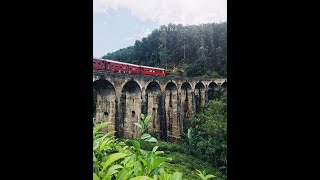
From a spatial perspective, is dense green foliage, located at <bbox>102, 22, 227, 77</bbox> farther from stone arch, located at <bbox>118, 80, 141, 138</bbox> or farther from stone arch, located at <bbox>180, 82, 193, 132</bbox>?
stone arch, located at <bbox>118, 80, 141, 138</bbox>

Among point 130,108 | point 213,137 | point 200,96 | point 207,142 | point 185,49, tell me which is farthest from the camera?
point 185,49

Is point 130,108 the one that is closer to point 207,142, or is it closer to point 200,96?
point 207,142

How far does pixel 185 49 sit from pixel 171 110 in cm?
745

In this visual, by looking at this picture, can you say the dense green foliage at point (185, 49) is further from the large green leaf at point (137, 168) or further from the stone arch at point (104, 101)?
the large green leaf at point (137, 168)

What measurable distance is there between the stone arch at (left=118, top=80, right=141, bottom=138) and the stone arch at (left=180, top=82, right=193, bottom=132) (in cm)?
318

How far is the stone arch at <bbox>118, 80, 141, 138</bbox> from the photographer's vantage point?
11.0 metres

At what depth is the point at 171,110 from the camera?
1331cm

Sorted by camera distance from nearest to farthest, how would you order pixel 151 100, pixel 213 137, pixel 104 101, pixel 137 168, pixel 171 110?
pixel 137 168 → pixel 104 101 → pixel 213 137 → pixel 151 100 → pixel 171 110

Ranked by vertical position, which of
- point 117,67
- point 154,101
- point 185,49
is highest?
point 185,49

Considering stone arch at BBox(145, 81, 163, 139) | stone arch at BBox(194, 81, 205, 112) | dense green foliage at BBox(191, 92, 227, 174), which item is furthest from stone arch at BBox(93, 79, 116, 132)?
stone arch at BBox(194, 81, 205, 112)

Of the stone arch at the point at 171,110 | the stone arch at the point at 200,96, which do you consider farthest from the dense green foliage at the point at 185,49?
the stone arch at the point at 171,110

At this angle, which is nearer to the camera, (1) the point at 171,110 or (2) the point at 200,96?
(1) the point at 171,110

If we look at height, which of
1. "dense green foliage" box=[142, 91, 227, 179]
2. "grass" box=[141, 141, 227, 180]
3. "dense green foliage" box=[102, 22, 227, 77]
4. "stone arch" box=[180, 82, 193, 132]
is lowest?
"grass" box=[141, 141, 227, 180]

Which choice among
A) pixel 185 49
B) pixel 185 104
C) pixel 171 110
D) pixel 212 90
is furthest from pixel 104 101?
pixel 185 49
